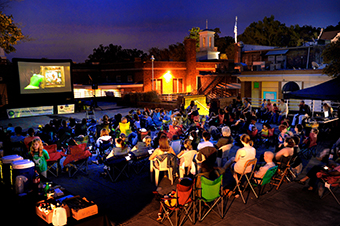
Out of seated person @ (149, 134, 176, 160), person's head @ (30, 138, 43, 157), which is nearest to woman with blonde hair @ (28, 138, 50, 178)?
person's head @ (30, 138, 43, 157)

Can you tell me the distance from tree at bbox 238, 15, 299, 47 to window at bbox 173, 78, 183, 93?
31971 millimetres

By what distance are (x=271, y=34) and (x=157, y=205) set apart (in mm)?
64880

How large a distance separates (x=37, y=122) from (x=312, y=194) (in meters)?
16.3

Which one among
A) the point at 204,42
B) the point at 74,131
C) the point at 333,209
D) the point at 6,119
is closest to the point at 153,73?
the point at 204,42

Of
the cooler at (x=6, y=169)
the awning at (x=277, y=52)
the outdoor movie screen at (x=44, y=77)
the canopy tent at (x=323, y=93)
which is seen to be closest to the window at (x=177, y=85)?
the awning at (x=277, y=52)

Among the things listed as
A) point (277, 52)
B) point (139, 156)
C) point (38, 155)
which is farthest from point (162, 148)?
point (277, 52)

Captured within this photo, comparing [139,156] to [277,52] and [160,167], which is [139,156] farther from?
[277,52]

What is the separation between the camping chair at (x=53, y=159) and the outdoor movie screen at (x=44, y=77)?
14.4 metres

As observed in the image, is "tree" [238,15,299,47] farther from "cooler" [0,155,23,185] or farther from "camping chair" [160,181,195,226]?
"cooler" [0,155,23,185]

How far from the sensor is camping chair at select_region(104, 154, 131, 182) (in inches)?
268

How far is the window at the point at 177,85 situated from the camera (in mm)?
38656

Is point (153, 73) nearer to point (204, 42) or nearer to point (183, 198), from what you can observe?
point (204, 42)

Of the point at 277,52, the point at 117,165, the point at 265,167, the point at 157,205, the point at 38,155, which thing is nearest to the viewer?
the point at 157,205

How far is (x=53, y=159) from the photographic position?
7.19 metres
